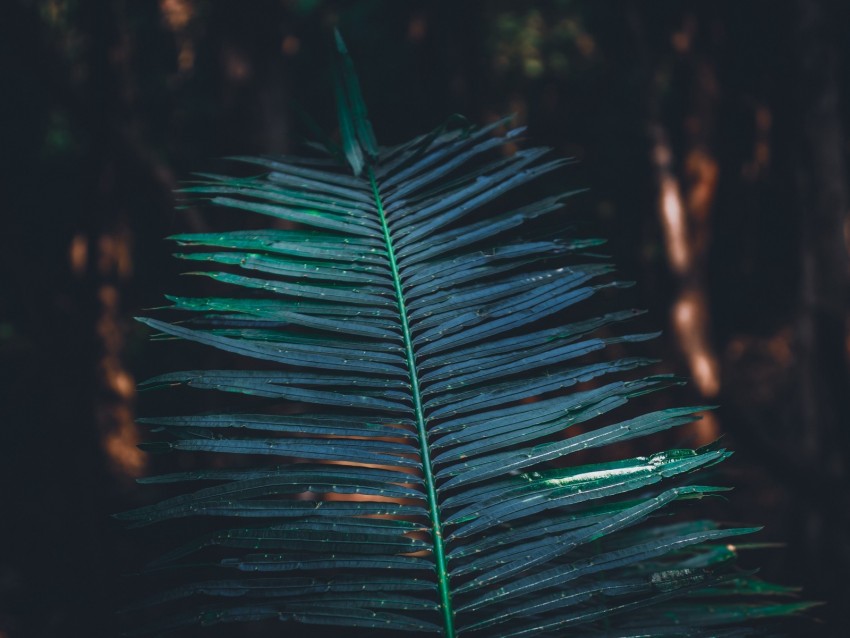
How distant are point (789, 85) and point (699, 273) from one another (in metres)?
1.29

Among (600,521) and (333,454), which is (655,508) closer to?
(600,521)

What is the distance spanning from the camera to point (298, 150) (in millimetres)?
4793

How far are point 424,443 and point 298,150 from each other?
171 inches

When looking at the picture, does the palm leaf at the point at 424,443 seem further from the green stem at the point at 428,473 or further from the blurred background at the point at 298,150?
the blurred background at the point at 298,150

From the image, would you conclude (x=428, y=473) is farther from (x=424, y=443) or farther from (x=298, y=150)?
(x=298, y=150)

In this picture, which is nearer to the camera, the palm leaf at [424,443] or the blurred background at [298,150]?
the palm leaf at [424,443]

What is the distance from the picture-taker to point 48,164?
566 centimetres

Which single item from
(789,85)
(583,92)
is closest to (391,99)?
(583,92)

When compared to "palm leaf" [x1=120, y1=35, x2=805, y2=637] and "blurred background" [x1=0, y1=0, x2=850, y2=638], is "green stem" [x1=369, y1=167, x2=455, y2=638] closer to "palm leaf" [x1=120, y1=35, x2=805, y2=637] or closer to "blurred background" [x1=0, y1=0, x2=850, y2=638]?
"palm leaf" [x1=120, y1=35, x2=805, y2=637]

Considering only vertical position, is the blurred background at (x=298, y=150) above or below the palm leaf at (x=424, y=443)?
above

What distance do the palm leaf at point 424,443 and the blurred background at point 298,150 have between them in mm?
502

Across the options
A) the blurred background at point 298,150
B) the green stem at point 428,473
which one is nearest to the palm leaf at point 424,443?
the green stem at point 428,473

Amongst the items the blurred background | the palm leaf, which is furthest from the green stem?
the blurred background

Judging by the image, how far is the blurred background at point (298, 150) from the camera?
288cm
